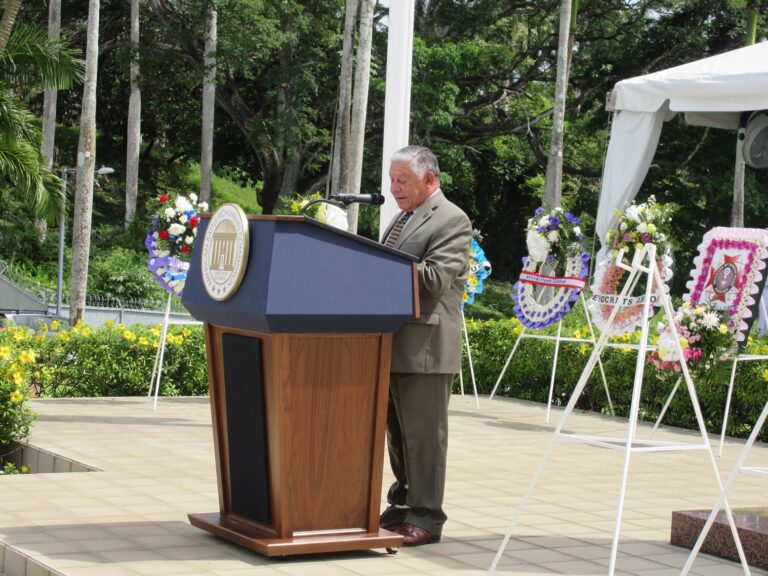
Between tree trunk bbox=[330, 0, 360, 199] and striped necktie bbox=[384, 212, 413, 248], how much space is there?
18809 millimetres

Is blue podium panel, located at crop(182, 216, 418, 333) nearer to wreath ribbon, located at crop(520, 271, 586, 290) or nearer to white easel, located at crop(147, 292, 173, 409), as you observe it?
white easel, located at crop(147, 292, 173, 409)

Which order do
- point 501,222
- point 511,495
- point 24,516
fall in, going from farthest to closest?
point 501,222
point 511,495
point 24,516

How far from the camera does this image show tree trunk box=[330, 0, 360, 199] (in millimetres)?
26219

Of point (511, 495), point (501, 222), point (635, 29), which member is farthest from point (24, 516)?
point (501, 222)

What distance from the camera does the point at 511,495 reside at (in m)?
6.86

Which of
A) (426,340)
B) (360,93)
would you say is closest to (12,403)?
(426,340)

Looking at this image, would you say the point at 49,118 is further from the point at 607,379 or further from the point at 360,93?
the point at 607,379

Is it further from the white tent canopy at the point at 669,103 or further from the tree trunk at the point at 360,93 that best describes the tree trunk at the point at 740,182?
the white tent canopy at the point at 669,103

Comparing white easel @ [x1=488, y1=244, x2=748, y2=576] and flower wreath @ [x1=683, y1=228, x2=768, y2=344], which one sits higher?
flower wreath @ [x1=683, y1=228, x2=768, y2=344]

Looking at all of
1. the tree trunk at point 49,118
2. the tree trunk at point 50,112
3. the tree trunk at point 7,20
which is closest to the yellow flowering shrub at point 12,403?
the tree trunk at point 7,20

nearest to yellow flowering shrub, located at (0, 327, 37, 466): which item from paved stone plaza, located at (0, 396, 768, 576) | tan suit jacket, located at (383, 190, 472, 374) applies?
paved stone plaza, located at (0, 396, 768, 576)

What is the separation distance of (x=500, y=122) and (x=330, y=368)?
30.5 m

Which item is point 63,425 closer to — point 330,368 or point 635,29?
point 330,368

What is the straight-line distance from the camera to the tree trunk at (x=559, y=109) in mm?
26422
